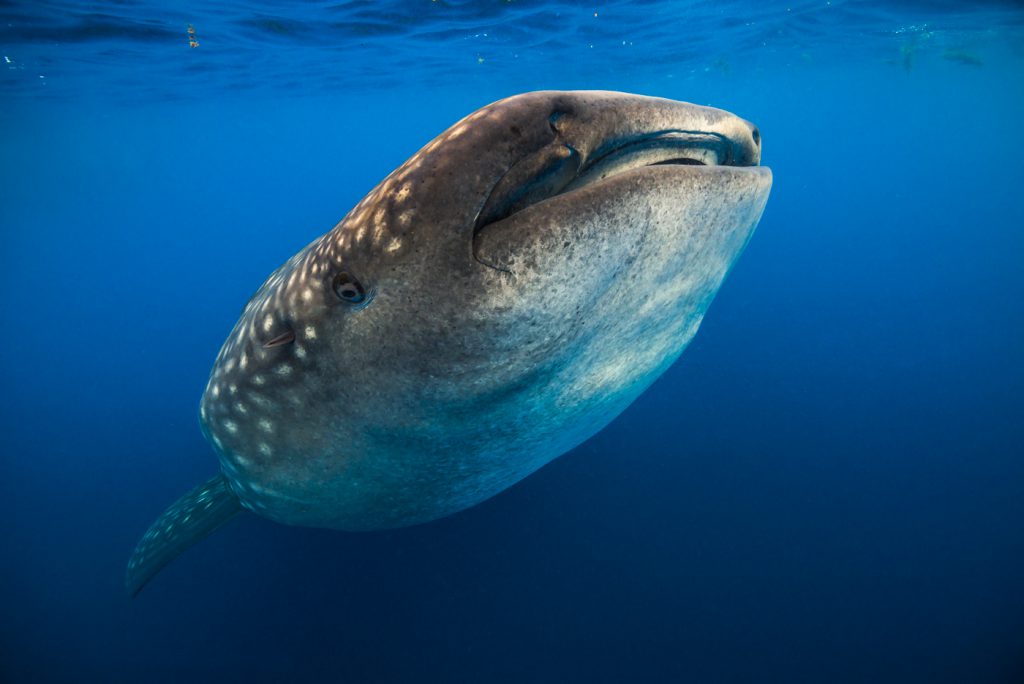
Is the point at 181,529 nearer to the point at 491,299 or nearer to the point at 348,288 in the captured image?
the point at 348,288

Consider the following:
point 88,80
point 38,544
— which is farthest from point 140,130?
point 38,544

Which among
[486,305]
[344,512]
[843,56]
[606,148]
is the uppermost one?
[843,56]

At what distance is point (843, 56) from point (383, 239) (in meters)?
35.8

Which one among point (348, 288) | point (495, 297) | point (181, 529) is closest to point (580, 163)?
point (495, 297)

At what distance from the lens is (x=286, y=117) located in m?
44.4

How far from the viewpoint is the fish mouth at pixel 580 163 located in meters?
1.54

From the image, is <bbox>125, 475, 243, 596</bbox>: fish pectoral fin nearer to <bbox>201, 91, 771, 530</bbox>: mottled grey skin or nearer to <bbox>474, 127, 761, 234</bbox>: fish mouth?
<bbox>201, 91, 771, 530</bbox>: mottled grey skin

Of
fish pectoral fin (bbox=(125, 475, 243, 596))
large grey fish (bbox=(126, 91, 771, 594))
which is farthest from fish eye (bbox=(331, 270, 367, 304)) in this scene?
fish pectoral fin (bbox=(125, 475, 243, 596))

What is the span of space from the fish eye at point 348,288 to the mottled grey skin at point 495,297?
4cm

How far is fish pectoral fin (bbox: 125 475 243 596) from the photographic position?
3979 mm

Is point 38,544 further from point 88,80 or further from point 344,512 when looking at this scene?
point 88,80

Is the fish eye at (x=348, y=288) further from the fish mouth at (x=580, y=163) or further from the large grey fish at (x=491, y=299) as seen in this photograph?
the fish mouth at (x=580, y=163)

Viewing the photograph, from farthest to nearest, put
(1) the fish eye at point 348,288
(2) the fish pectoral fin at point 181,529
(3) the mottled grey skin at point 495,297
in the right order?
1. (2) the fish pectoral fin at point 181,529
2. (1) the fish eye at point 348,288
3. (3) the mottled grey skin at point 495,297

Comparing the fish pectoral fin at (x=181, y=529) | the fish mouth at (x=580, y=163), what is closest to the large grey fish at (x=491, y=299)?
the fish mouth at (x=580, y=163)
